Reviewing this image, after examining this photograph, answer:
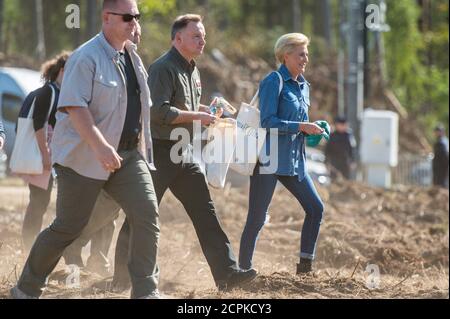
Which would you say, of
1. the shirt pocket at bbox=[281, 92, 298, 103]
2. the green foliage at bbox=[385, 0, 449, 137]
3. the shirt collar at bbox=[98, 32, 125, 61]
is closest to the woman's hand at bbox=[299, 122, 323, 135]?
the shirt pocket at bbox=[281, 92, 298, 103]

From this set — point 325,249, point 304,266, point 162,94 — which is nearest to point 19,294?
point 162,94

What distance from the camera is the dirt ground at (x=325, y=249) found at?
7344mm

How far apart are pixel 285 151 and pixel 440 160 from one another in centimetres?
1413

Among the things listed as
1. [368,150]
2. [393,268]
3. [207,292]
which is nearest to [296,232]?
[393,268]

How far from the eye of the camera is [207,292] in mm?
7133

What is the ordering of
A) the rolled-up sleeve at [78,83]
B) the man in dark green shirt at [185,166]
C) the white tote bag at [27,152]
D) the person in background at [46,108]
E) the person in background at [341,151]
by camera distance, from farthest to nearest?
the person in background at [341,151]
the white tote bag at [27,152]
the person in background at [46,108]
the man in dark green shirt at [185,166]
the rolled-up sleeve at [78,83]

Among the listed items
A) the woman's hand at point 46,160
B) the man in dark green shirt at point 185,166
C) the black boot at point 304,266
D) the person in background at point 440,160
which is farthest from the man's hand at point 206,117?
the person in background at point 440,160

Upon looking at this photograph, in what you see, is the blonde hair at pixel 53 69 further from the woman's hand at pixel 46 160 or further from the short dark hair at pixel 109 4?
the short dark hair at pixel 109 4

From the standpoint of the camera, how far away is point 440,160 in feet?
69.8

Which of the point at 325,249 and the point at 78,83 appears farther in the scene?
the point at 325,249

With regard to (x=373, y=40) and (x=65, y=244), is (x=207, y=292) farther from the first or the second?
(x=373, y=40)

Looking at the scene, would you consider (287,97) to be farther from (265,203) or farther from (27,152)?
(27,152)

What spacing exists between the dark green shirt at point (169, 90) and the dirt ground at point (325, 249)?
1146 mm

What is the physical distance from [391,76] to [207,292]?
36268mm
